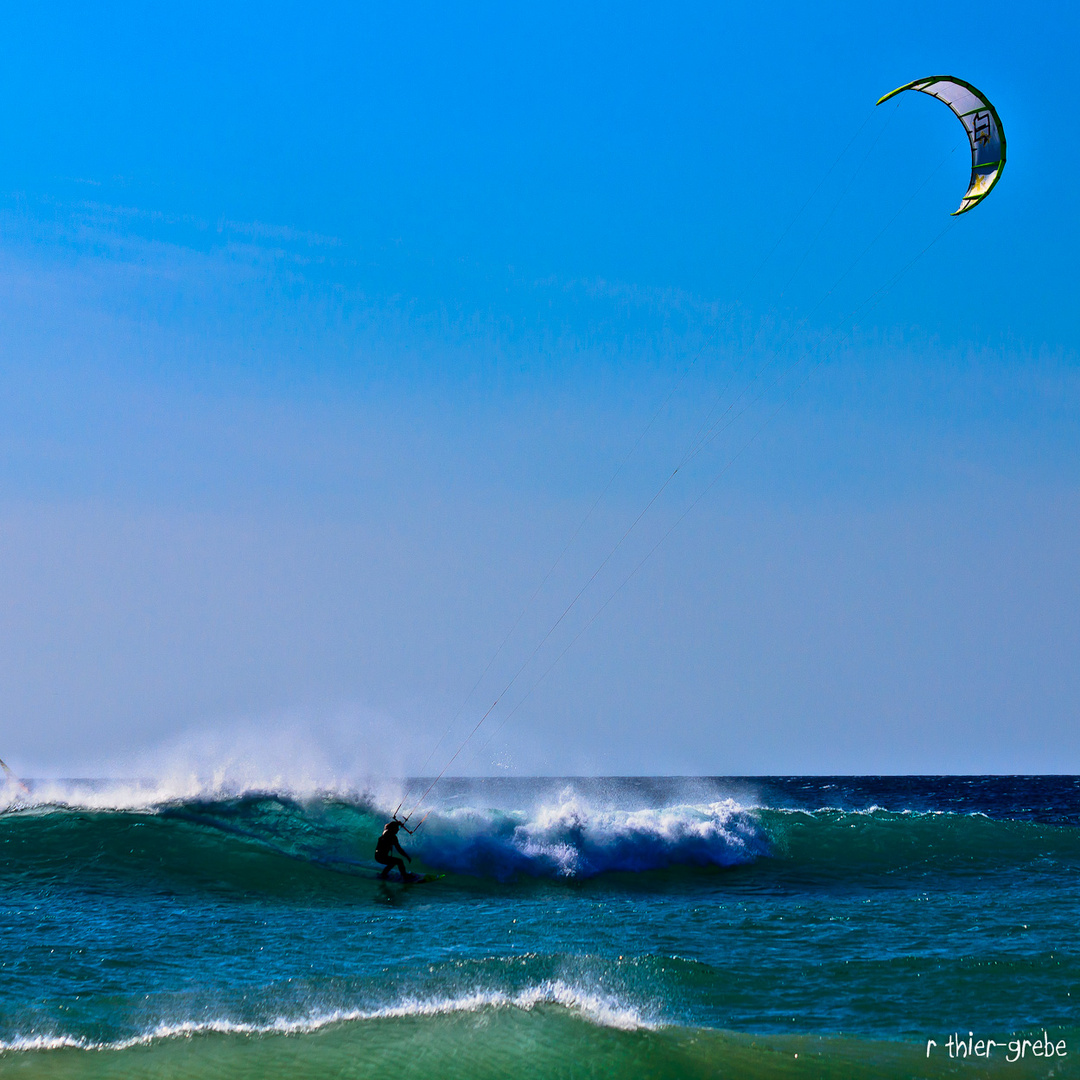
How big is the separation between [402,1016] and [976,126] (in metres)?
10.0

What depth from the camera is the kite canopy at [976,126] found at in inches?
362

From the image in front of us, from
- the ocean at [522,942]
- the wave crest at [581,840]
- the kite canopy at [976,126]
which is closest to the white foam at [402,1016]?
the ocean at [522,942]

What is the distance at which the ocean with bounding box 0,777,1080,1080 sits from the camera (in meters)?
6.25

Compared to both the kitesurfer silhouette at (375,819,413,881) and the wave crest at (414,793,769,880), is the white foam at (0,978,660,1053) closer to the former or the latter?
the kitesurfer silhouette at (375,819,413,881)

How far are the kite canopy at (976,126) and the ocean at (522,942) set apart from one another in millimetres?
7472

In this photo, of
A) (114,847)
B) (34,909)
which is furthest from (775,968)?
(114,847)

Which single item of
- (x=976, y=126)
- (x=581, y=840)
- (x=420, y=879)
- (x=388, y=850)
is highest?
(x=976, y=126)

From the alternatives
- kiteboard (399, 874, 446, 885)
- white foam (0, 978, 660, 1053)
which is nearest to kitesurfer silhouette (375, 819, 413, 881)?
kiteboard (399, 874, 446, 885)

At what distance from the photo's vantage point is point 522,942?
8.91 m

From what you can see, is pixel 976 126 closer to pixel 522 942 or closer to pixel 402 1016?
pixel 522 942

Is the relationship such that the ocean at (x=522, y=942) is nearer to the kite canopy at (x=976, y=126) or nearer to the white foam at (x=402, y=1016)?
the white foam at (x=402, y=1016)

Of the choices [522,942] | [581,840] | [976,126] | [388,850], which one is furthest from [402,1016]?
[976,126]

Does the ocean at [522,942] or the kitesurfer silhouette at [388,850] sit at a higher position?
the kitesurfer silhouette at [388,850]

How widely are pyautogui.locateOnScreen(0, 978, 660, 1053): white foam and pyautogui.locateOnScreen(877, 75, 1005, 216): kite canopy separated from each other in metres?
8.10
